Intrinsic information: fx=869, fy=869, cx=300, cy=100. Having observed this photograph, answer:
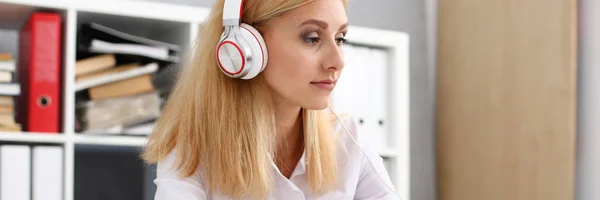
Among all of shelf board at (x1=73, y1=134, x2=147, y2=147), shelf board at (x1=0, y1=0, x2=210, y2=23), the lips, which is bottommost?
shelf board at (x1=73, y1=134, x2=147, y2=147)

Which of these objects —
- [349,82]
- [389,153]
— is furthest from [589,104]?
[349,82]

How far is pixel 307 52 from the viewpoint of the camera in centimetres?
143

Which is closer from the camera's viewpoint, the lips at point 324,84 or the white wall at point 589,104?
the lips at point 324,84

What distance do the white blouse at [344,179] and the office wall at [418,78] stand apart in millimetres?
1578

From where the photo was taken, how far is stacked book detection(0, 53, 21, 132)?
205 centimetres

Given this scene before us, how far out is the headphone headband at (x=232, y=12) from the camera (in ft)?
4.66

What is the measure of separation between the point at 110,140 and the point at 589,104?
1463mm

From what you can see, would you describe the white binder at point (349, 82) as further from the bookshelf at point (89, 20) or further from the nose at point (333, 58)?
the nose at point (333, 58)

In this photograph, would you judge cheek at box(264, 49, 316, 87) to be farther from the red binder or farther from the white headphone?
the red binder

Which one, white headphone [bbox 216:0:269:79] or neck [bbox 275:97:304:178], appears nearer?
white headphone [bbox 216:0:269:79]

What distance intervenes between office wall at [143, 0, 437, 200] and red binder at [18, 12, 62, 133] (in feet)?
4.48

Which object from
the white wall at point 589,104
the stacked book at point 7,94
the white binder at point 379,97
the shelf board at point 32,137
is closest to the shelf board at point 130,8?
the stacked book at point 7,94

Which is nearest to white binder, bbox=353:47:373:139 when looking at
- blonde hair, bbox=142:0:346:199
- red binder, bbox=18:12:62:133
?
red binder, bbox=18:12:62:133

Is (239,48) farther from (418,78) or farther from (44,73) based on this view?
(418,78)
